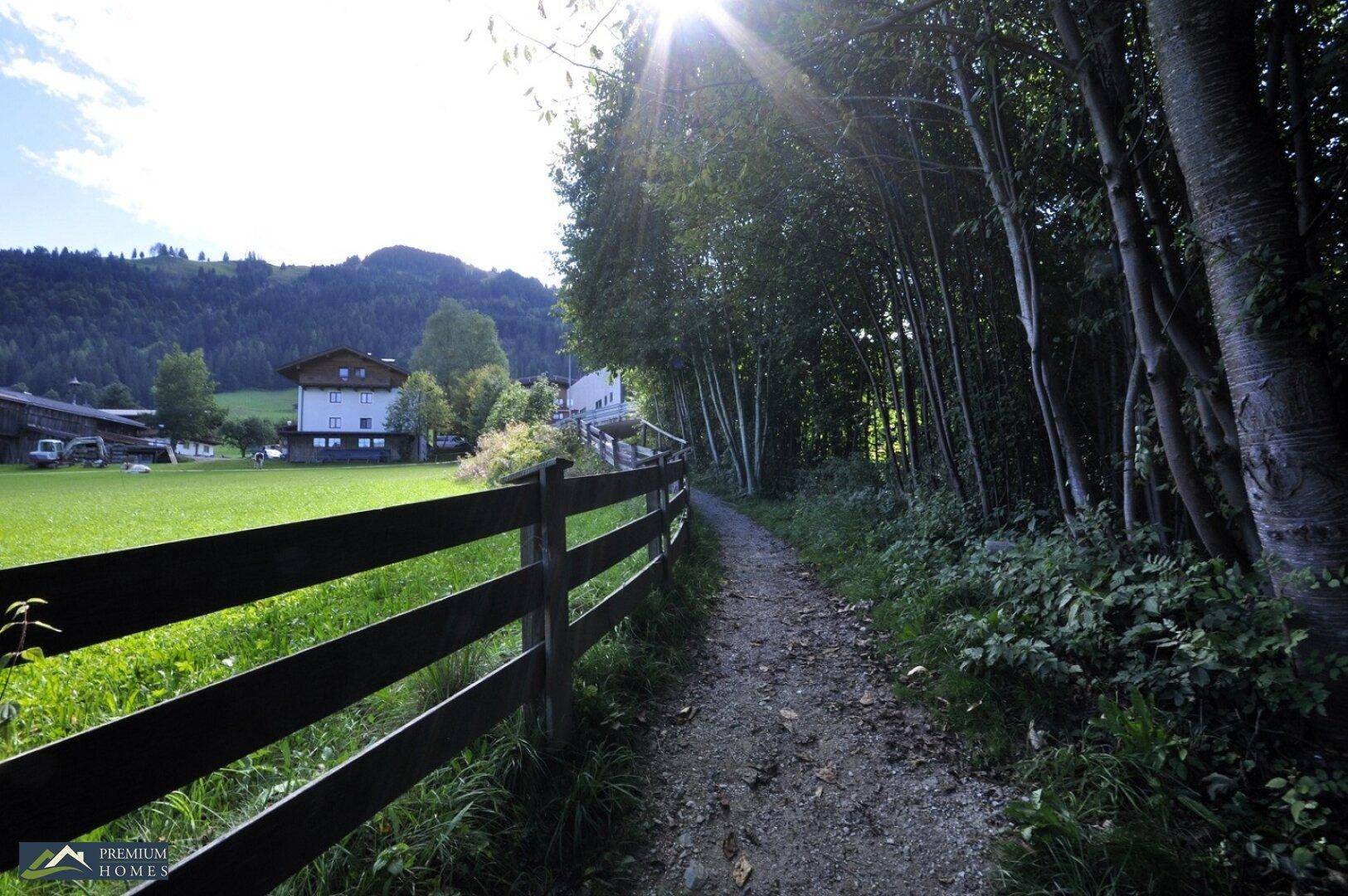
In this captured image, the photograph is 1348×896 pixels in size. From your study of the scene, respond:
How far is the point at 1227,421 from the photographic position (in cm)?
307

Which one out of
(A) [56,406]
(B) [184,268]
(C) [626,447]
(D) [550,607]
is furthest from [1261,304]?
(B) [184,268]

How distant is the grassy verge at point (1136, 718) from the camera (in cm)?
213

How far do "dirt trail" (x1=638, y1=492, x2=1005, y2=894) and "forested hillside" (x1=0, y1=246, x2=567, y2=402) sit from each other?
116729 mm

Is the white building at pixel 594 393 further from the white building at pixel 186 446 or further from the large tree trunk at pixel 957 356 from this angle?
the white building at pixel 186 446

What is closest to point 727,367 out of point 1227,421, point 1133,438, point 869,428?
point 869,428

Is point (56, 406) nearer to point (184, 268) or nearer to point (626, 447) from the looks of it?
point (626, 447)

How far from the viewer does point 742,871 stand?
248 centimetres

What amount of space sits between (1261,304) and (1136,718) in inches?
74.0

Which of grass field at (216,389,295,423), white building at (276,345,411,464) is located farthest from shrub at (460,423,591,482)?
grass field at (216,389,295,423)

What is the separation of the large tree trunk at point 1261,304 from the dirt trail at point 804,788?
1.64 meters

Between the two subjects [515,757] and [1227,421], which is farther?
[1227,421]

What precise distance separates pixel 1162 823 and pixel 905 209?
21.2 feet

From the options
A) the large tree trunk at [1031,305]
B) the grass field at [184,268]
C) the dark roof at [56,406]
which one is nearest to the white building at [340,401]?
the dark roof at [56,406]

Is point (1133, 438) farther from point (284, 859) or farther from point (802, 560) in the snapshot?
point (284, 859)
